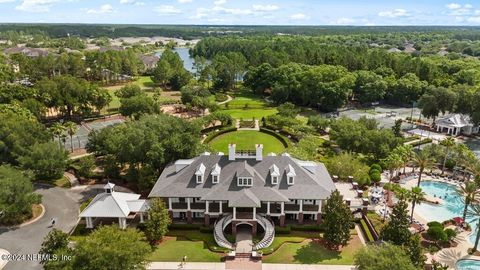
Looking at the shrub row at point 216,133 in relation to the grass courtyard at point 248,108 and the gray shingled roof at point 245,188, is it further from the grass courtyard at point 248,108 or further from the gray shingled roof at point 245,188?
the gray shingled roof at point 245,188

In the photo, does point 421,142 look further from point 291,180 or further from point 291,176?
point 291,176

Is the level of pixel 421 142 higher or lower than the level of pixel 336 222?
lower

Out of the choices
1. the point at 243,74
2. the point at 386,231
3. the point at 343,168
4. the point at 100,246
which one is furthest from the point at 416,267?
the point at 243,74

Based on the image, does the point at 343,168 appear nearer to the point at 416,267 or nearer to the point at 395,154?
the point at 395,154

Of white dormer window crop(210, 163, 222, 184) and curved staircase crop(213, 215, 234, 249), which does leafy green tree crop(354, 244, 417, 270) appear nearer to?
curved staircase crop(213, 215, 234, 249)

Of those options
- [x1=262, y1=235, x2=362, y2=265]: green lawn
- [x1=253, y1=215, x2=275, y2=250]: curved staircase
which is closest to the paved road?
[x1=253, y1=215, x2=275, y2=250]: curved staircase

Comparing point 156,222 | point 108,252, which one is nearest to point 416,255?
point 156,222
